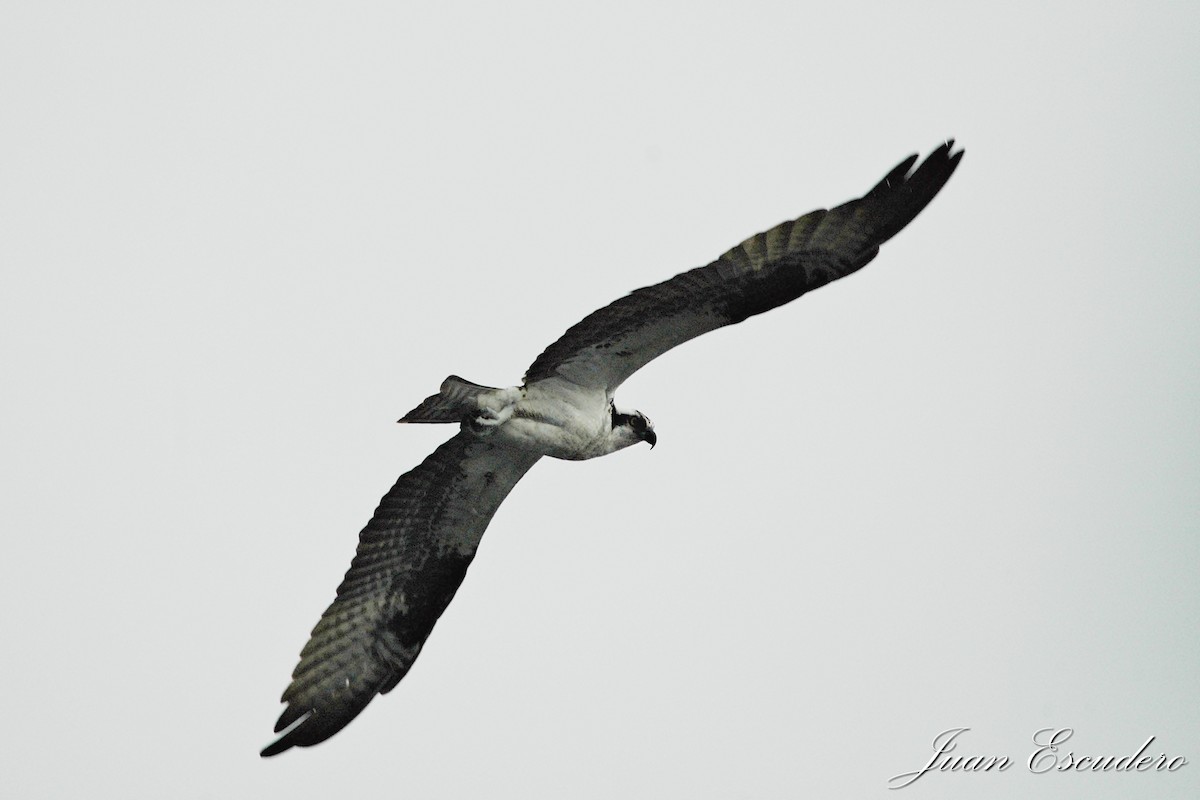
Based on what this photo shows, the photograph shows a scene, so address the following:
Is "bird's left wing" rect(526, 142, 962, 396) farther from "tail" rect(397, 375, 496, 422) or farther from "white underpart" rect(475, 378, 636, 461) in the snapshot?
"tail" rect(397, 375, 496, 422)

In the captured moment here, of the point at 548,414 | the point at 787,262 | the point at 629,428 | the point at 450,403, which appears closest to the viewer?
the point at 787,262

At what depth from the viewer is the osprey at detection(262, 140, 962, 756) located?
9398 millimetres

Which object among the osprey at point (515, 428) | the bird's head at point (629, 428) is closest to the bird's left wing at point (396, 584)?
the osprey at point (515, 428)

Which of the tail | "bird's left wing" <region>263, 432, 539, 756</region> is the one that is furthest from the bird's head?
the tail

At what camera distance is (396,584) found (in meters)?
11.3

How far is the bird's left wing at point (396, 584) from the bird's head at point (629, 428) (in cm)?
68

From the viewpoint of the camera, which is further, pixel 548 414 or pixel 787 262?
pixel 548 414

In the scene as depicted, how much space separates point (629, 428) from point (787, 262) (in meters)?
1.93

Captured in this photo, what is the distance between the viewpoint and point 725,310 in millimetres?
9492

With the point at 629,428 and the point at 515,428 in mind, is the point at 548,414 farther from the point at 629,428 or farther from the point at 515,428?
the point at 629,428

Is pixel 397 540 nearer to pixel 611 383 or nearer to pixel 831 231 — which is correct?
pixel 611 383

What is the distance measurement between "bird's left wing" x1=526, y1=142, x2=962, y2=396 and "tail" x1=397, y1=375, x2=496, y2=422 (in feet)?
3.43

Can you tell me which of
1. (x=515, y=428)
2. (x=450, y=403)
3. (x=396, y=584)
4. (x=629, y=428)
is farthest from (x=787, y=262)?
(x=396, y=584)

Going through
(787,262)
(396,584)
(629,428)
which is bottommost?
(396,584)
